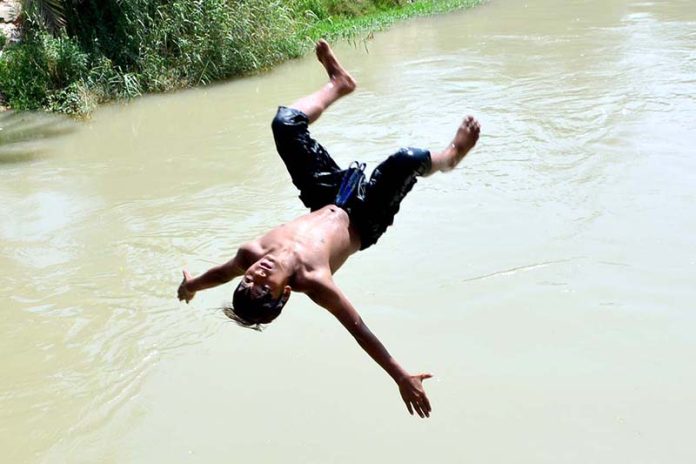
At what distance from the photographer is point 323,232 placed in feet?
10.8

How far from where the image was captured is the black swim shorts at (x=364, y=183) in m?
3.42

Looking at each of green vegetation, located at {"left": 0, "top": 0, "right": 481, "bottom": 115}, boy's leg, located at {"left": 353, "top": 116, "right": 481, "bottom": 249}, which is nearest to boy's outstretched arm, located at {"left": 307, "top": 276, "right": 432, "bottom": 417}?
boy's leg, located at {"left": 353, "top": 116, "right": 481, "bottom": 249}

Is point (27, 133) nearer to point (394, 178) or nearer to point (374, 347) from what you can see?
point (394, 178)

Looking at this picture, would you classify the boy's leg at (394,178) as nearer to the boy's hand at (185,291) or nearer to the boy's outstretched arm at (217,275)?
the boy's outstretched arm at (217,275)

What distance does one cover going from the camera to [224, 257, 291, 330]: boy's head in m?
2.92

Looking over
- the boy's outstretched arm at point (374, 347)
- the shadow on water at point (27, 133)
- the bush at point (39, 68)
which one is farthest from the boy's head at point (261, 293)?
the bush at point (39, 68)

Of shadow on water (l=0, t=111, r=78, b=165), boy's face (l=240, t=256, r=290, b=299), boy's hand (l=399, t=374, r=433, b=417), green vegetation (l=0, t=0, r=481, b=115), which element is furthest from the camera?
green vegetation (l=0, t=0, r=481, b=115)

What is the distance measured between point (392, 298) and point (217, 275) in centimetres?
153

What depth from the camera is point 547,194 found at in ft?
19.8

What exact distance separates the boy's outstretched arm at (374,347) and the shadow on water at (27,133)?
21.6 ft

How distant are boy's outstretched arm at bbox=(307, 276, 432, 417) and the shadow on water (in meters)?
6.57

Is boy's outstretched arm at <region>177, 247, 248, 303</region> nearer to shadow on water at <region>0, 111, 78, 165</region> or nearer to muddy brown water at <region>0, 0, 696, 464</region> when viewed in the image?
muddy brown water at <region>0, 0, 696, 464</region>

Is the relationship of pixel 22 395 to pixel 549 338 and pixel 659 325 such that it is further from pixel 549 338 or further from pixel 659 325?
pixel 659 325

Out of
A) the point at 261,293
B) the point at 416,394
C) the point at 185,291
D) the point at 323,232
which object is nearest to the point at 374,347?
the point at 416,394
